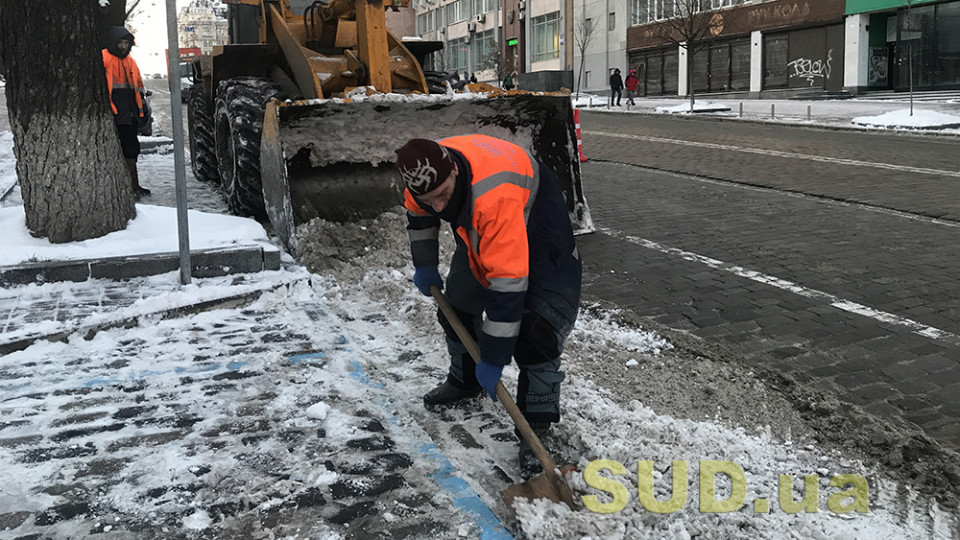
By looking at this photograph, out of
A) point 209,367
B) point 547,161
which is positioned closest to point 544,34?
point 547,161

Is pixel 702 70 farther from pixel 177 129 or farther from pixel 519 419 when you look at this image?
pixel 519 419

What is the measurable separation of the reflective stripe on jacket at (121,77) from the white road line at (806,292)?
496cm

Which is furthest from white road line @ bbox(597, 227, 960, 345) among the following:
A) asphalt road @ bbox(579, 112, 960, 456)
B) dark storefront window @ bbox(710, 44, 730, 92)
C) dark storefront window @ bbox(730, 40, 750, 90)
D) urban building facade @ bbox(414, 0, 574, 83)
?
urban building facade @ bbox(414, 0, 574, 83)

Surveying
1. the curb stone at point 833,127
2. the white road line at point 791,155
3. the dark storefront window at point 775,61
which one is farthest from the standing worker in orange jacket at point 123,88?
the dark storefront window at point 775,61

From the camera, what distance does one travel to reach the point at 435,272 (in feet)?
11.8

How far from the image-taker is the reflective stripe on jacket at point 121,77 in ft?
26.6

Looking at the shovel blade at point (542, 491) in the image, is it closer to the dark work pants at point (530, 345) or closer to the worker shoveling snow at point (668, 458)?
the worker shoveling snow at point (668, 458)

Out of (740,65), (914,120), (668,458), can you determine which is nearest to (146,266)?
(668,458)

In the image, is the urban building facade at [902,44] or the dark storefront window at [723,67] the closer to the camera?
the urban building facade at [902,44]

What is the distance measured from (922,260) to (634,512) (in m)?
4.51

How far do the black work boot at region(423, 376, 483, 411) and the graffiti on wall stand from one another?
1144 inches

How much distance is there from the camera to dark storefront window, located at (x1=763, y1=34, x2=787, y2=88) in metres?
31.2

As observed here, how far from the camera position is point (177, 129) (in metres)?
5.20

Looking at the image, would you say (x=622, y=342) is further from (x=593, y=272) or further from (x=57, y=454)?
(x=57, y=454)
